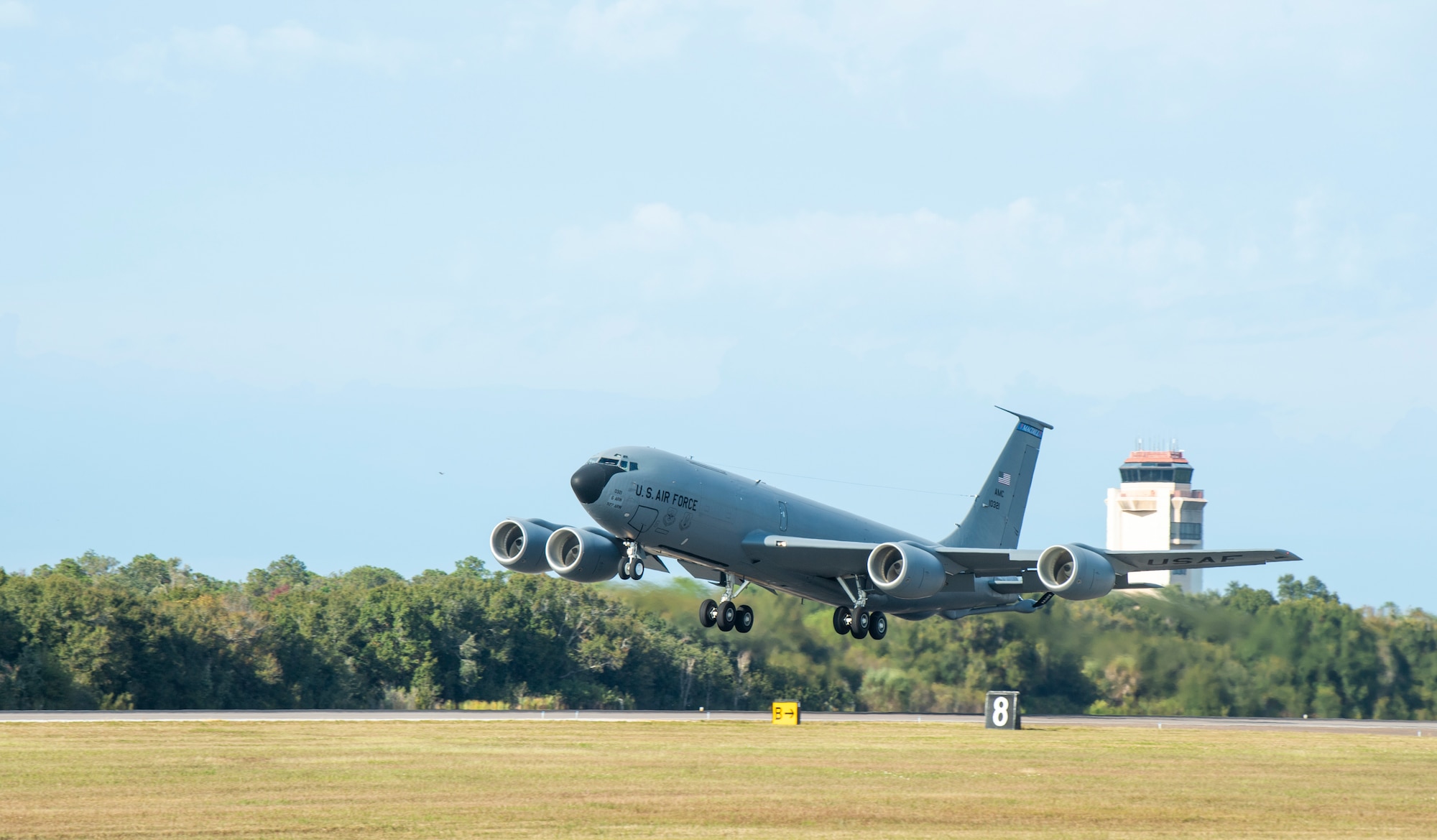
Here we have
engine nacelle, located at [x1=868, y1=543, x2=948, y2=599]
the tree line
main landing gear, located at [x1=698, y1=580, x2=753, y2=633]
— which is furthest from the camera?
the tree line

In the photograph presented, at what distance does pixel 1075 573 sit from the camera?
44.8 metres

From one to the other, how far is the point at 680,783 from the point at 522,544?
8011 mm

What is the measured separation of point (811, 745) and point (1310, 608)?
118ft

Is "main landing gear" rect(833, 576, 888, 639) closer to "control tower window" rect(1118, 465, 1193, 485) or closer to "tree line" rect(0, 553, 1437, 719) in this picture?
"tree line" rect(0, 553, 1437, 719)

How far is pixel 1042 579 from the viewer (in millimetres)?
45531

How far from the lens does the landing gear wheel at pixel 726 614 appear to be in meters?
46.6

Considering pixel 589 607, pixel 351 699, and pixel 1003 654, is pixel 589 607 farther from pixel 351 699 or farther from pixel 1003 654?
pixel 1003 654

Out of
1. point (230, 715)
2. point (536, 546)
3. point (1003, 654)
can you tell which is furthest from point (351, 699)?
point (536, 546)

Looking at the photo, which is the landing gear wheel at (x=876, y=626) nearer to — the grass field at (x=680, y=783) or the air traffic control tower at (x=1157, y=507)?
the grass field at (x=680, y=783)

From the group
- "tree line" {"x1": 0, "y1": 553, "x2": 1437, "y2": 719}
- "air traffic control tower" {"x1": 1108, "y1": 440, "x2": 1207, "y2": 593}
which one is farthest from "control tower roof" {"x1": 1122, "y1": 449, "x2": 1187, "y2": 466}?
"tree line" {"x1": 0, "y1": 553, "x2": 1437, "y2": 719}

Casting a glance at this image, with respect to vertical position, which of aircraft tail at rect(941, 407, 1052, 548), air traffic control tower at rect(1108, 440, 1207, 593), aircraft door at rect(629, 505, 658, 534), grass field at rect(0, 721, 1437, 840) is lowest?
grass field at rect(0, 721, 1437, 840)

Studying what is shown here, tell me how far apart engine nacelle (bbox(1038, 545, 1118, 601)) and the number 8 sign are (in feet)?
78.1

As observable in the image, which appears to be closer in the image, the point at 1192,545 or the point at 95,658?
the point at 95,658

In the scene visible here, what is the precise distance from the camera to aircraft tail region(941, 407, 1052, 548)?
185 feet
